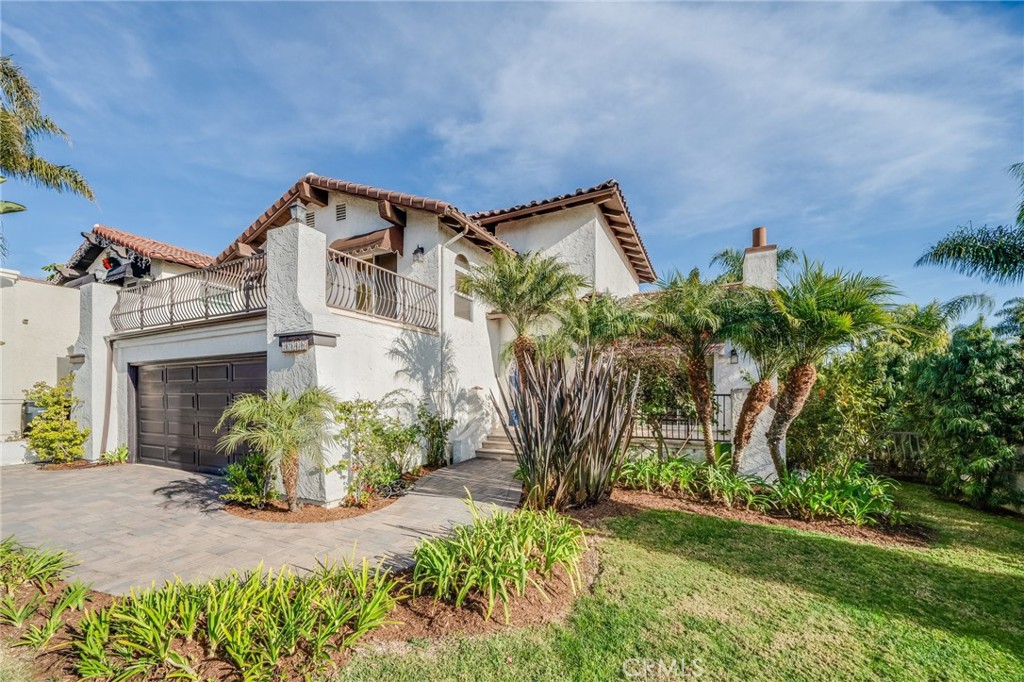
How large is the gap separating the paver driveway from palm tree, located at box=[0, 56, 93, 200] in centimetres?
935

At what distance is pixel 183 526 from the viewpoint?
7.42 m

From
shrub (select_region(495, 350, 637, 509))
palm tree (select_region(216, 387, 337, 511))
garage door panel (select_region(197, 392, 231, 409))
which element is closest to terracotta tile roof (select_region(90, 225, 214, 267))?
garage door panel (select_region(197, 392, 231, 409))

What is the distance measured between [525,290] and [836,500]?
8222mm

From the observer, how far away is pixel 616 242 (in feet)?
64.1

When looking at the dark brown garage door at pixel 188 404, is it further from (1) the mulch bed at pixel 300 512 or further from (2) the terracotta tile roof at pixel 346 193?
(2) the terracotta tile roof at pixel 346 193

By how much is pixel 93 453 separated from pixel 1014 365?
23229 millimetres

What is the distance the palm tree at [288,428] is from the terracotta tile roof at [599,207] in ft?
29.4

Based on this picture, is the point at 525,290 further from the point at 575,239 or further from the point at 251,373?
the point at 251,373

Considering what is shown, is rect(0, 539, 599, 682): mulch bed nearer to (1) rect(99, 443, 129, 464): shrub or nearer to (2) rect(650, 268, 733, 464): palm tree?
(2) rect(650, 268, 733, 464): palm tree

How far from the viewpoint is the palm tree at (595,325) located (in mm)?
11352

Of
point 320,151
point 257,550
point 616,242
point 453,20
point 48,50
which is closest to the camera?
point 257,550

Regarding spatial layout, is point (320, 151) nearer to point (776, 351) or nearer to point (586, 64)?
point (586, 64)

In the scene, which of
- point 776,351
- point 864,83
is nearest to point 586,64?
point 864,83

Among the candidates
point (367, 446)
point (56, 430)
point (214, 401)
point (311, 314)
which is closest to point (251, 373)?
point (214, 401)
